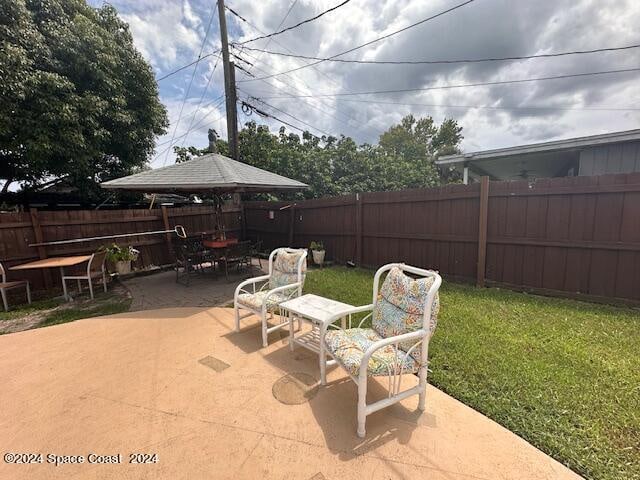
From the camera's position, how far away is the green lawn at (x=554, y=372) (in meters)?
1.72

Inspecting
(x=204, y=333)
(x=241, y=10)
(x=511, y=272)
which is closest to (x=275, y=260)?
(x=204, y=333)

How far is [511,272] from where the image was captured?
4.66 meters

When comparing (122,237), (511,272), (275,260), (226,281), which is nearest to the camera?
(275,260)

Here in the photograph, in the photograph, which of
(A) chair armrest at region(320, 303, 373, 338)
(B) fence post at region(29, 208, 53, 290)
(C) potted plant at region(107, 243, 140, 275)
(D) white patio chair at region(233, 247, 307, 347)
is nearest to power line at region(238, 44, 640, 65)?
(D) white patio chair at region(233, 247, 307, 347)

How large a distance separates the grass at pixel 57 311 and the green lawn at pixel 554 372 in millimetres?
4114

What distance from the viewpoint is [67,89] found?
6309 millimetres

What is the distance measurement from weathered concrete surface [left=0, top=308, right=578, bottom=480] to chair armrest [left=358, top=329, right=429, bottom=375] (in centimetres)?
52

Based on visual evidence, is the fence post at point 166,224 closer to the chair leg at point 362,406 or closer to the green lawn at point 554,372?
the green lawn at point 554,372

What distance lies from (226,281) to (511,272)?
547 cm

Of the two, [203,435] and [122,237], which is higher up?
[122,237]

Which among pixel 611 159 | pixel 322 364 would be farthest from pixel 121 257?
pixel 611 159

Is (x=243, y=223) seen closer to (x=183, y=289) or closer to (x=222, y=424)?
(x=183, y=289)

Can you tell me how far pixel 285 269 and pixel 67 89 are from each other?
7.16 m

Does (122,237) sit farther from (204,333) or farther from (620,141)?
(620,141)
